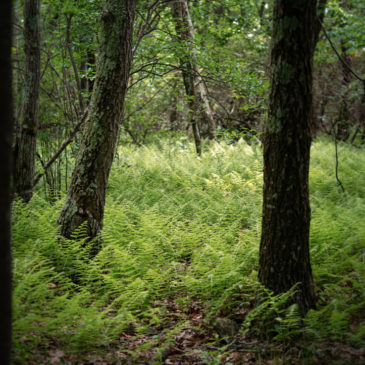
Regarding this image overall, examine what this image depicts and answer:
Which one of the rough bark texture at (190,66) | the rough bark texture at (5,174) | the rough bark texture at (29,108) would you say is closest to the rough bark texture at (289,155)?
the rough bark texture at (5,174)

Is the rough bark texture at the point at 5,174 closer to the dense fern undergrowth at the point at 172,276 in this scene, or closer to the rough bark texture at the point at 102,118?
the dense fern undergrowth at the point at 172,276

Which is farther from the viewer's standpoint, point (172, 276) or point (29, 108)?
point (29, 108)

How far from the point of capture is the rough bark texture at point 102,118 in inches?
171

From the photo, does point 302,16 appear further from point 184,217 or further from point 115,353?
point 184,217

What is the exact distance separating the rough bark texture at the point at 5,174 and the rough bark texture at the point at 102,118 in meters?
2.78

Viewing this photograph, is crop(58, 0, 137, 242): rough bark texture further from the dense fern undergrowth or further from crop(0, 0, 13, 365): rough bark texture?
crop(0, 0, 13, 365): rough bark texture

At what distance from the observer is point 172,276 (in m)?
4.15

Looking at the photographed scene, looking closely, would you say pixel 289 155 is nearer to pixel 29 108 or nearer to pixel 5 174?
pixel 5 174

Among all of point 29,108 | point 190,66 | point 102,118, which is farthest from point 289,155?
point 190,66

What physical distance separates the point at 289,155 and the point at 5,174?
2407 mm

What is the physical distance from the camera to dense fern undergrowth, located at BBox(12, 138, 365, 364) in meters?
2.92

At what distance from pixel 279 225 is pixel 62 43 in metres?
5.78

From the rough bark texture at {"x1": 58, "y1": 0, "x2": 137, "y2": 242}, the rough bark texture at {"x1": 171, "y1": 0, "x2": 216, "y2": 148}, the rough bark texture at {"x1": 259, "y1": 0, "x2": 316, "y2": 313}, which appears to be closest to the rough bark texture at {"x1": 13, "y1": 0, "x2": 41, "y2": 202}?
the rough bark texture at {"x1": 58, "y1": 0, "x2": 137, "y2": 242}

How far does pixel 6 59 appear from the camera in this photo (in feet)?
5.25
